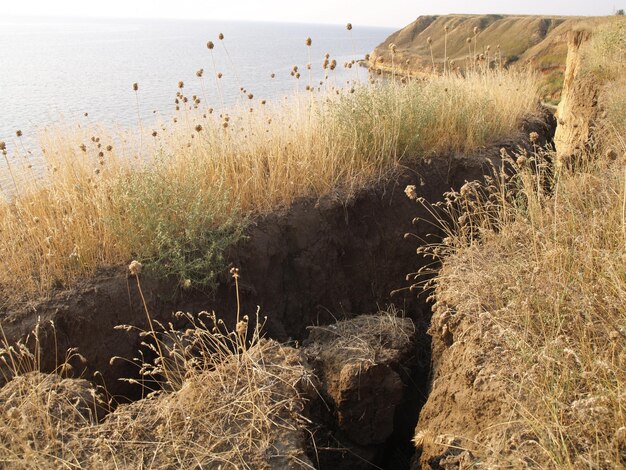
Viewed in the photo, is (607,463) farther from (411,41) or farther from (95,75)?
(411,41)

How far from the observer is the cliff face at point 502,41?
21567 mm

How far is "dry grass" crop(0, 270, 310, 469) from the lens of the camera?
8.43 ft

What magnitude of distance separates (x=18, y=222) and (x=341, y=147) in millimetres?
3058

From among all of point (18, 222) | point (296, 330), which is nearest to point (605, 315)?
point (296, 330)

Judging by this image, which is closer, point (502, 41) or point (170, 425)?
point (170, 425)

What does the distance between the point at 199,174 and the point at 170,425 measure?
9.01 ft

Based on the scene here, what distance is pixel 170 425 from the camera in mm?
2758

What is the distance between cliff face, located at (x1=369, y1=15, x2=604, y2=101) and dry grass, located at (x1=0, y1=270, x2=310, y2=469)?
665 inches

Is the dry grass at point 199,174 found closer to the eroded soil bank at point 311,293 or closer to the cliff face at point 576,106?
the eroded soil bank at point 311,293

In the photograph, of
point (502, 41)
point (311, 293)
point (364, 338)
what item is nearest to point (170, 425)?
point (364, 338)

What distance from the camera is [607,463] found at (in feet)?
6.98

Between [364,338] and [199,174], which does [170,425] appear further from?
[199,174]

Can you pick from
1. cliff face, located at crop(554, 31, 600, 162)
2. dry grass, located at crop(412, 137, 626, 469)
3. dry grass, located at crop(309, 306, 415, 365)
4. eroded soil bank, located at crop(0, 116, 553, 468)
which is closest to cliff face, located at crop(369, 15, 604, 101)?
cliff face, located at crop(554, 31, 600, 162)

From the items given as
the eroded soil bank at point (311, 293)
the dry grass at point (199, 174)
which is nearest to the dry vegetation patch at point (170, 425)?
the eroded soil bank at point (311, 293)
